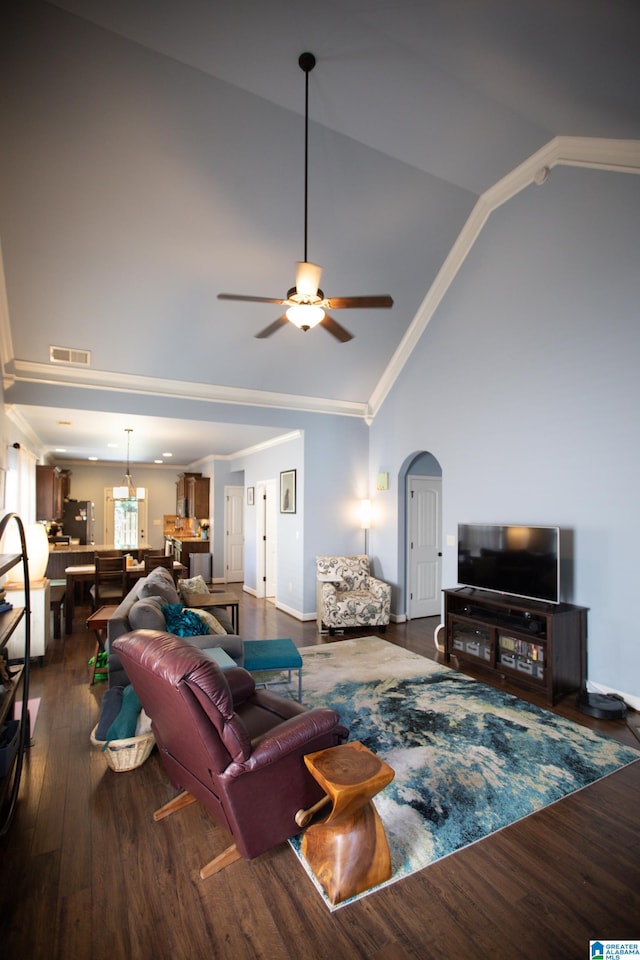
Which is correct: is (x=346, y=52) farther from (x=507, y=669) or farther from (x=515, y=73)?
(x=507, y=669)

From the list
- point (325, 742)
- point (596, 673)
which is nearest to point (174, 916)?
point (325, 742)

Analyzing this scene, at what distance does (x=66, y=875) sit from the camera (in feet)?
6.48

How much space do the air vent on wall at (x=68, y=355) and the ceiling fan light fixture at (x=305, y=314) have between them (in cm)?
304

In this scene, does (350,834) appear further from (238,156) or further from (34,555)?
(238,156)

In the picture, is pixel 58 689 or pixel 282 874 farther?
pixel 58 689

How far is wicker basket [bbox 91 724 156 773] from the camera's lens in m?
2.74

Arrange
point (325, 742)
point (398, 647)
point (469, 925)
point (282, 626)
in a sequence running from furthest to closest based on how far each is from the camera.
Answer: point (282, 626)
point (398, 647)
point (325, 742)
point (469, 925)

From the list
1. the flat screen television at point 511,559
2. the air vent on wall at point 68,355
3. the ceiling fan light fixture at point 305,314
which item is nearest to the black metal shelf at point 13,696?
the ceiling fan light fixture at point 305,314

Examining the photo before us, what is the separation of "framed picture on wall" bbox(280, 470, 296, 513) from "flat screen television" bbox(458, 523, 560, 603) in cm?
274

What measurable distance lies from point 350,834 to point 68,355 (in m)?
4.96

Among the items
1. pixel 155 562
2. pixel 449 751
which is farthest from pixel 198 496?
pixel 449 751

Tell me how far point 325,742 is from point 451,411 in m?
4.14

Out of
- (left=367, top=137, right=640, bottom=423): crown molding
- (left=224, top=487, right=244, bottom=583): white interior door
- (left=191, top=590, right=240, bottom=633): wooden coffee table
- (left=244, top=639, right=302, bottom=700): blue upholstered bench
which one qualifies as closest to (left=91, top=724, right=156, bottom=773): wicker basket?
(left=244, top=639, right=302, bottom=700): blue upholstered bench

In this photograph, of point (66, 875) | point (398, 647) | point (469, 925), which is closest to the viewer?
point (469, 925)
